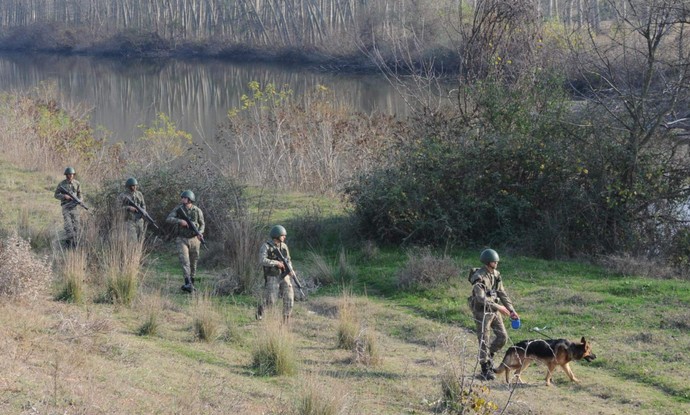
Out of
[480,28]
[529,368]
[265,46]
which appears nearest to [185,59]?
[265,46]

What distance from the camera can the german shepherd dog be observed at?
30.8ft

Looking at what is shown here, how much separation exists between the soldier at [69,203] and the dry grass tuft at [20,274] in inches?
193

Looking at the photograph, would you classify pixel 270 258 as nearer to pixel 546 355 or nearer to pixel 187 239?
pixel 187 239

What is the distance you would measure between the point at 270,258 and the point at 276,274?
0.26m

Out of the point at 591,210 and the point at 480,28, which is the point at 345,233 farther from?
the point at 480,28

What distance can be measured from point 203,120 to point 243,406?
101 ft

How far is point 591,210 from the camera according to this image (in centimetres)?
1571

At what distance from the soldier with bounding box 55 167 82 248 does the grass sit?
1.80 meters

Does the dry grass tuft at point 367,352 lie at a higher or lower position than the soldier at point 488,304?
lower

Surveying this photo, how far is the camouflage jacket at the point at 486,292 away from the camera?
958cm

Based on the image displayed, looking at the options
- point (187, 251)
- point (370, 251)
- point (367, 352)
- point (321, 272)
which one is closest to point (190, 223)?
point (187, 251)

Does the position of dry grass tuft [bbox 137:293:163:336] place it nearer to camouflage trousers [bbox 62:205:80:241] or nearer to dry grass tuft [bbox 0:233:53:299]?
dry grass tuft [bbox 0:233:53:299]

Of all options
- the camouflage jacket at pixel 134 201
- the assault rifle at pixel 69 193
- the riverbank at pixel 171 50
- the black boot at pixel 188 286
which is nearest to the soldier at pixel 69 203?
the assault rifle at pixel 69 193

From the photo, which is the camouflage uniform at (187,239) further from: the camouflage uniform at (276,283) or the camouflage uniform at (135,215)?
the camouflage uniform at (276,283)
